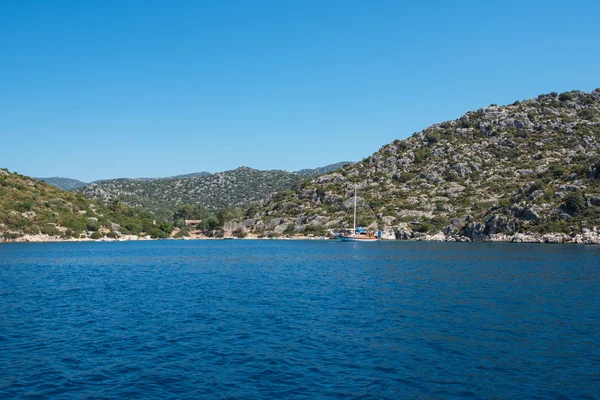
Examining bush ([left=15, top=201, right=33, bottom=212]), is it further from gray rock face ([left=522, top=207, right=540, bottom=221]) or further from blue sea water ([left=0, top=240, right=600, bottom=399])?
gray rock face ([left=522, top=207, right=540, bottom=221])

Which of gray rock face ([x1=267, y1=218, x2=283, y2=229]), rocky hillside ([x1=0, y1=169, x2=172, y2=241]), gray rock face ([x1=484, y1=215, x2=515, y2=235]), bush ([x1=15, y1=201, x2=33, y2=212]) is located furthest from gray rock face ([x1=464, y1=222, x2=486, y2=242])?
bush ([x1=15, y1=201, x2=33, y2=212])

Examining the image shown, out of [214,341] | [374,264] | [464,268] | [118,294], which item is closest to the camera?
[214,341]

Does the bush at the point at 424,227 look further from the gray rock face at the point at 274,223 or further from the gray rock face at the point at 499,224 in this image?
the gray rock face at the point at 274,223

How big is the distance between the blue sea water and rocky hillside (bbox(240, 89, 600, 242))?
263 feet

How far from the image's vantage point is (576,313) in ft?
110

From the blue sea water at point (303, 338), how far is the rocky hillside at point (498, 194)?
8002 centimetres

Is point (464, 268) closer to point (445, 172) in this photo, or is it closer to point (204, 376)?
point (204, 376)

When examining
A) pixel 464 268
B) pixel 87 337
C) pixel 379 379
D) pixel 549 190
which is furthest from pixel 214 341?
pixel 549 190

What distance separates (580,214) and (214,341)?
120 m

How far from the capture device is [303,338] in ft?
89.8

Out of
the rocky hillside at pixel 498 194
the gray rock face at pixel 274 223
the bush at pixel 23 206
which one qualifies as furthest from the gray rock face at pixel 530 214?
the bush at pixel 23 206

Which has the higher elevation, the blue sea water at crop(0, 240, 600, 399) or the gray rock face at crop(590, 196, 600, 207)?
the gray rock face at crop(590, 196, 600, 207)

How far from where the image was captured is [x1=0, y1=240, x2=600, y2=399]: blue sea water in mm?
19938

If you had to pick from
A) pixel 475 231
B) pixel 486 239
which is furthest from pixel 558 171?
pixel 486 239
